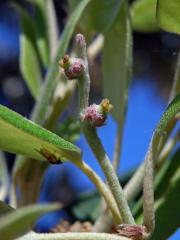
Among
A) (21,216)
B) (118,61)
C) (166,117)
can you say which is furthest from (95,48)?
(21,216)

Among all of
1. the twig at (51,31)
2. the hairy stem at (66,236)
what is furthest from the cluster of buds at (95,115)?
the twig at (51,31)

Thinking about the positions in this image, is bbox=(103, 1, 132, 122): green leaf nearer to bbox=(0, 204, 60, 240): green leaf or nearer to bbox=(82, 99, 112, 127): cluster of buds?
bbox=(82, 99, 112, 127): cluster of buds

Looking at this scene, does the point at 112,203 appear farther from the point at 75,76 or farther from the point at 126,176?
the point at 126,176

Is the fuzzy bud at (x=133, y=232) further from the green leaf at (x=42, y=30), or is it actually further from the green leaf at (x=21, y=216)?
the green leaf at (x=42, y=30)

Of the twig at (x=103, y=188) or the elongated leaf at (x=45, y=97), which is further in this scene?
the elongated leaf at (x=45, y=97)

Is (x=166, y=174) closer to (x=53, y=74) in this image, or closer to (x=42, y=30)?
(x=53, y=74)

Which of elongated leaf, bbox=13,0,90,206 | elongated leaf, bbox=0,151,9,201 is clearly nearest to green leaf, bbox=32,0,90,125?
elongated leaf, bbox=13,0,90,206
